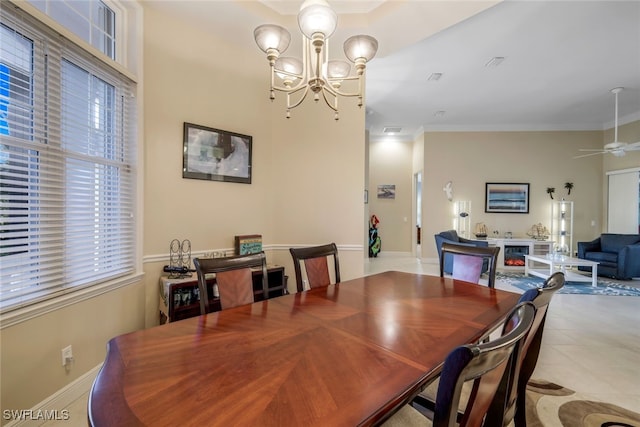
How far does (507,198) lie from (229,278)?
7294mm

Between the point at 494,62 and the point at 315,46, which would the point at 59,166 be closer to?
the point at 315,46

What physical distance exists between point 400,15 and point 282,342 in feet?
10.7

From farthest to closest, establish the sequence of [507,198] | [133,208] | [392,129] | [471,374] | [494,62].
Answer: [392,129] → [507,198] → [494,62] → [133,208] → [471,374]

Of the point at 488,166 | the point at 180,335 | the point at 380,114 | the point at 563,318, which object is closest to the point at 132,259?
the point at 180,335

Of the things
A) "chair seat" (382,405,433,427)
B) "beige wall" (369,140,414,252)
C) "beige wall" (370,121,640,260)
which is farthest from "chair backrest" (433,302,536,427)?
"beige wall" (369,140,414,252)

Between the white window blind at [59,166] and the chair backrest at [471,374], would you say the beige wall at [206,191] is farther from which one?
the chair backrest at [471,374]

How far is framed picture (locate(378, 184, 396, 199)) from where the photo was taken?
8.16 meters

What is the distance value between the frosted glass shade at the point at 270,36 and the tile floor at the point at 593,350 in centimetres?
255

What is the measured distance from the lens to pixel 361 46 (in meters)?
1.95

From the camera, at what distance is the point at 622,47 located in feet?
12.0

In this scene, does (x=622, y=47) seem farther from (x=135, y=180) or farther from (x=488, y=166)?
(x=135, y=180)

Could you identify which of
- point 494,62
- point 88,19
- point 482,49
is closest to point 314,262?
point 88,19

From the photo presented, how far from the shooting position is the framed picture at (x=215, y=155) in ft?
9.54

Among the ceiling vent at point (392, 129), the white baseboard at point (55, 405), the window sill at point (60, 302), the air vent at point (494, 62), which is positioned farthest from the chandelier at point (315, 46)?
the ceiling vent at point (392, 129)
